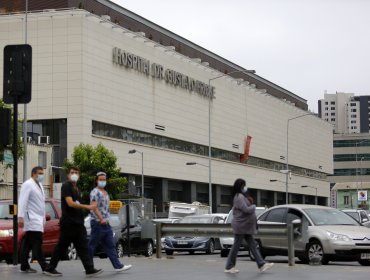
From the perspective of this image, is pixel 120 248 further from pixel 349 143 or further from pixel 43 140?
pixel 349 143

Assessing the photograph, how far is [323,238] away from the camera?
65.0 feet

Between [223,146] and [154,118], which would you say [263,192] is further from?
[154,118]

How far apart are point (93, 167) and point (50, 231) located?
39955 mm

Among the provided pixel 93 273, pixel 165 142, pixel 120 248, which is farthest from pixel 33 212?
pixel 165 142

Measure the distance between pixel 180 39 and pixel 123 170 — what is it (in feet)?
83.5

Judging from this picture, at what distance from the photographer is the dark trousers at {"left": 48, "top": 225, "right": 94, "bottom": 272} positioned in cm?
1413

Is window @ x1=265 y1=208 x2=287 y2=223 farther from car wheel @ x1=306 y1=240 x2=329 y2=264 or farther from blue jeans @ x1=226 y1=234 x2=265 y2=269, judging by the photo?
blue jeans @ x1=226 y1=234 x2=265 y2=269

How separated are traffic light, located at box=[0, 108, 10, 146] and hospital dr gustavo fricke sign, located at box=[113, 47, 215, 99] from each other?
186 ft


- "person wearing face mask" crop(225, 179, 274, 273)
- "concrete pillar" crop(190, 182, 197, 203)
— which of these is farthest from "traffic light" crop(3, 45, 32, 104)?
"concrete pillar" crop(190, 182, 197, 203)

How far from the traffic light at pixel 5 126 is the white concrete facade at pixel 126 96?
168 ft

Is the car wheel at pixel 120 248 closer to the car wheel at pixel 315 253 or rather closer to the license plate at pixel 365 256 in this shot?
the car wheel at pixel 315 253

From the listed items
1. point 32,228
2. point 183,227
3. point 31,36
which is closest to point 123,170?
point 31,36

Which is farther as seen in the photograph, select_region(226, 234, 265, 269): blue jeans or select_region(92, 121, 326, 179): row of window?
select_region(92, 121, 326, 179): row of window

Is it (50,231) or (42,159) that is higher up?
(42,159)
